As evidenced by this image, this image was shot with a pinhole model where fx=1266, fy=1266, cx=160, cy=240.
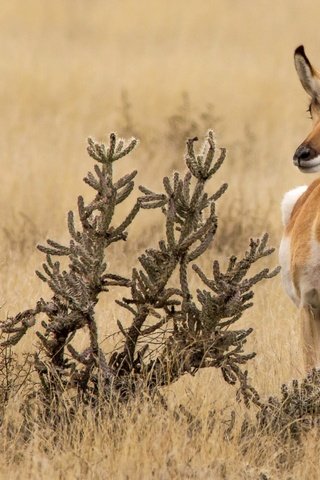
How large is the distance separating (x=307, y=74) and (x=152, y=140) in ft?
24.1

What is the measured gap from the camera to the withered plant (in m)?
5.42

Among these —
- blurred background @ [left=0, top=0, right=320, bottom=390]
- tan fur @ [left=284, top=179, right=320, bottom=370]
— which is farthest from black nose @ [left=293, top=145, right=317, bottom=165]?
blurred background @ [left=0, top=0, right=320, bottom=390]

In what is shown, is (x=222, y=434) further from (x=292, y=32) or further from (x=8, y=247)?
(x=292, y=32)

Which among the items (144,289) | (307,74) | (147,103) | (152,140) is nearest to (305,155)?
(307,74)

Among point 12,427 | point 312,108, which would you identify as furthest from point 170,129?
point 12,427

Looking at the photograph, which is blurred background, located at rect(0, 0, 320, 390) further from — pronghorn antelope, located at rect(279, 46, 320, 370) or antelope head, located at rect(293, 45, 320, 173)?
antelope head, located at rect(293, 45, 320, 173)

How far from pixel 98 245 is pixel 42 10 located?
1627 cm

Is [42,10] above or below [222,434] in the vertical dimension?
above

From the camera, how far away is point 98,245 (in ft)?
18.0

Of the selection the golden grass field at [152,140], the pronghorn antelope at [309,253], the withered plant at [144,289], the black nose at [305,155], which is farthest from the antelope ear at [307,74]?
the golden grass field at [152,140]

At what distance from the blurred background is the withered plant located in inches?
56.5

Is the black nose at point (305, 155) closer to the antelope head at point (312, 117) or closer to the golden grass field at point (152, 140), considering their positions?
the antelope head at point (312, 117)

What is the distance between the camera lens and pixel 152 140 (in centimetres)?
1348

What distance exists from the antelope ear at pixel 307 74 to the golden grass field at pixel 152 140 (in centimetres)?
150
